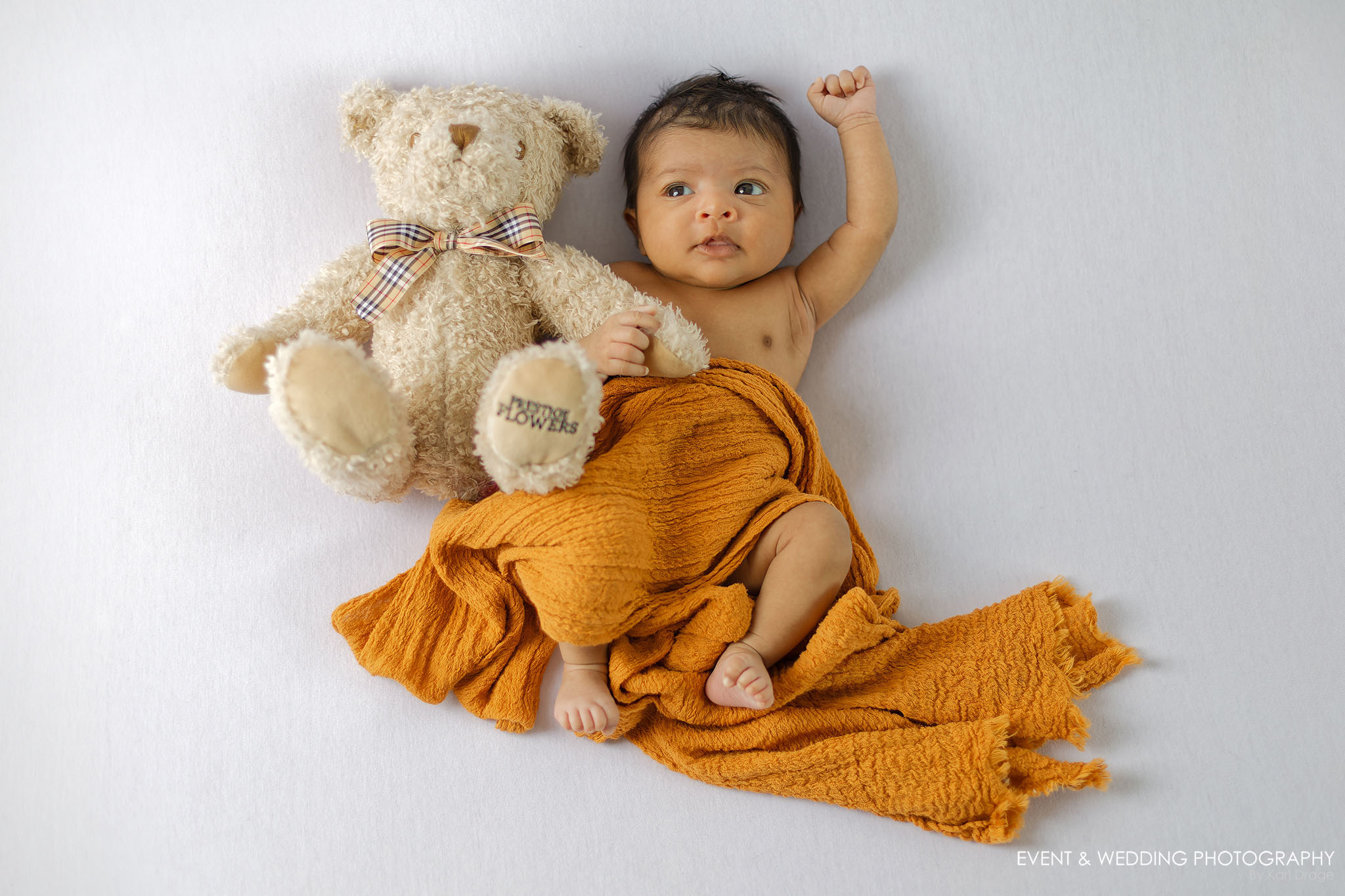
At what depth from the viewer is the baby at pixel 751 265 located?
96 centimetres

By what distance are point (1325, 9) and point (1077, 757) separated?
1215 mm

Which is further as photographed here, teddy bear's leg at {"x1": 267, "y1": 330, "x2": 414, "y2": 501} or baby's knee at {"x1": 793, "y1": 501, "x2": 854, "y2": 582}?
baby's knee at {"x1": 793, "y1": 501, "x2": 854, "y2": 582}

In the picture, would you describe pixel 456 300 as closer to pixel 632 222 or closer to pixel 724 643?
pixel 632 222

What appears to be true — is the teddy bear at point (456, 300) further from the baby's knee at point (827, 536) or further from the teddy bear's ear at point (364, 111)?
the baby's knee at point (827, 536)

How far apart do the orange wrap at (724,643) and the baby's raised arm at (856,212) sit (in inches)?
7.8

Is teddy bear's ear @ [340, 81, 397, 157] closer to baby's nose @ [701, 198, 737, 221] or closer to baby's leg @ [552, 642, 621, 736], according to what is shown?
baby's nose @ [701, 198, 737, 221]

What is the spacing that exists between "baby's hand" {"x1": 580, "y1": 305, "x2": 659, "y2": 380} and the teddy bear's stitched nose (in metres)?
0.28

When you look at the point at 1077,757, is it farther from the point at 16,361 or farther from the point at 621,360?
the point at 16,361

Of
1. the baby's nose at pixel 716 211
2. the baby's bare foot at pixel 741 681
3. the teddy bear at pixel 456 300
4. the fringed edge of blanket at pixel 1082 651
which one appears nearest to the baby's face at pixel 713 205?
the baby's nose at pixel 716 211

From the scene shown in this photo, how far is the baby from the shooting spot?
0.96m

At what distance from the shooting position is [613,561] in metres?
0.88

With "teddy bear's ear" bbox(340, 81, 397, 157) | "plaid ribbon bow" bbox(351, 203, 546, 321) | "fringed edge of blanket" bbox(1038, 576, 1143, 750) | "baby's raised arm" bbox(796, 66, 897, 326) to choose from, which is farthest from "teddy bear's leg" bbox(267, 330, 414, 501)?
"fringed edge of blanket" bbox(1038, 576, 1143, 750)

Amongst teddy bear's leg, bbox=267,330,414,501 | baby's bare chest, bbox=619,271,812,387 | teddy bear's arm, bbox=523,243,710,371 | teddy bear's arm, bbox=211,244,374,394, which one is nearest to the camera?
teddy bear's leg, bbox=267,330,414,501

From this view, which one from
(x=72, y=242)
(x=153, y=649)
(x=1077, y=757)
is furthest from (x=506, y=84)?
(x=1077, y=757)
